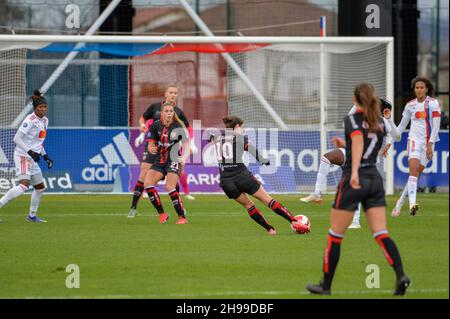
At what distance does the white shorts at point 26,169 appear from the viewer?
17.9m

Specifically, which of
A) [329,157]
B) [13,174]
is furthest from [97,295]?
[13,174]

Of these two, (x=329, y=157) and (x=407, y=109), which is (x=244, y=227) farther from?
(x=407, y=109)

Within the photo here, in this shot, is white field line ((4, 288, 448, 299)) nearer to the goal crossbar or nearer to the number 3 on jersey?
the number 3 on jersey

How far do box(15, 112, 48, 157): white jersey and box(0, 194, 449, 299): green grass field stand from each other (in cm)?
131

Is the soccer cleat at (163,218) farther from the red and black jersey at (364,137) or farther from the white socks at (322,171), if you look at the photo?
the red and black jersey at (364,137)

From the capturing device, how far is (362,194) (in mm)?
9977

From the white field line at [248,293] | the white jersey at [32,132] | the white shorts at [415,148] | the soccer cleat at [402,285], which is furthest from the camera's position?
the white shorts at [415,148]

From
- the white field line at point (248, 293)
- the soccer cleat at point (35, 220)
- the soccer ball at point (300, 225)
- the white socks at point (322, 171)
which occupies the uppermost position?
the white socks at point (322, 171)

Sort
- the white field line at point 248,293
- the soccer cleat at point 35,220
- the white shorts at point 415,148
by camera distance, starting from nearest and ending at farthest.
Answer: the white field line at point 248,293
the white shorts at point 415,148
the soccer cleat at point 35,220

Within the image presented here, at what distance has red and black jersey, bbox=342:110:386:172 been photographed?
10000mm

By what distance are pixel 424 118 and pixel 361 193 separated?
8429 millimetres

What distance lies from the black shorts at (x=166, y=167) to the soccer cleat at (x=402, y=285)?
8147mm

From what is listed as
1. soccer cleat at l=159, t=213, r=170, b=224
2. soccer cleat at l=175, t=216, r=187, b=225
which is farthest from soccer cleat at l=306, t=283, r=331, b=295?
soccer cleat at l=159, t=213, r=170, b=224

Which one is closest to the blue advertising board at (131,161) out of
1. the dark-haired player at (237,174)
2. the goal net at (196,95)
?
the goal net at (196,95)
